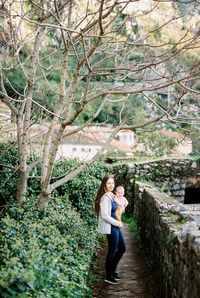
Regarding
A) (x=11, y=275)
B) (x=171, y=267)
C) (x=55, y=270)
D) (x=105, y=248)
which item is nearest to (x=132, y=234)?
(x=105, y=248)

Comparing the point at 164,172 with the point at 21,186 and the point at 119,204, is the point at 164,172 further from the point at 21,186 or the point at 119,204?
the point at 21,186

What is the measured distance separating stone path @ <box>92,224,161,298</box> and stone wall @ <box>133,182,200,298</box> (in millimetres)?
209

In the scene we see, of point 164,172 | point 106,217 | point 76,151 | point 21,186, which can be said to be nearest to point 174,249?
point 106,217

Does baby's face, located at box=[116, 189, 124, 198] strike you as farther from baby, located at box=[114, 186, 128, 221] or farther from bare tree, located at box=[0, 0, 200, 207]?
bare tree, located at box=[0, 0, 200, 207]

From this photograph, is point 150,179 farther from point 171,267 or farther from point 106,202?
point 171,267

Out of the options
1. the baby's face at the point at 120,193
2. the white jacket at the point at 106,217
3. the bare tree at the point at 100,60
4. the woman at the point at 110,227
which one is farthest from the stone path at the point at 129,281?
the bare tree at the point at 100,60

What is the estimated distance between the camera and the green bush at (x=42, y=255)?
2.70 metres

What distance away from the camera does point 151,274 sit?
555 cm

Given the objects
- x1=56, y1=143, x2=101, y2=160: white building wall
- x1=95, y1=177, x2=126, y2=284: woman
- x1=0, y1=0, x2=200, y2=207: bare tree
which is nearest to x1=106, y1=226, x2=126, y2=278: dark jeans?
x1=95, y1=177, x2=126, y2=284: woman

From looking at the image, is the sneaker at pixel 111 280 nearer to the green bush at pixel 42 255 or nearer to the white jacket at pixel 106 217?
the green bush at pixel 42 255

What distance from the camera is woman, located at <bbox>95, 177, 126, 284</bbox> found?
5129 millimetres

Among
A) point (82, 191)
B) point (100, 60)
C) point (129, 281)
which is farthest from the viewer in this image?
point (82, 191)

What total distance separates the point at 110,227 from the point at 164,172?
7.60m

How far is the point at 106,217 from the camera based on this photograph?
5102mm
